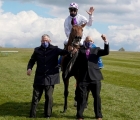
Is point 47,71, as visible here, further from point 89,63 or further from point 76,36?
point 76,36

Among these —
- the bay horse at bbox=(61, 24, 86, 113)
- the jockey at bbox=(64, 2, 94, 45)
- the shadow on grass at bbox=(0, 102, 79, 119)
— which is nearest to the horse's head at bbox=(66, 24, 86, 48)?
the bay horse at bbox=(61, 24, 86, 113)

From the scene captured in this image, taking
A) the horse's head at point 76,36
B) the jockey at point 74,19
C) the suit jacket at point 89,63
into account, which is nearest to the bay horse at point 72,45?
the horse's head at point 76,36

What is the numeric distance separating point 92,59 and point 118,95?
5.03 m

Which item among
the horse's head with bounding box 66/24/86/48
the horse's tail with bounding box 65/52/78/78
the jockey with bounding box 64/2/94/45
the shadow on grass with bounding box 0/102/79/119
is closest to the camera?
the horse's head with bounding box 66/24/86/48

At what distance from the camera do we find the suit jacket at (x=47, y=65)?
790 cm

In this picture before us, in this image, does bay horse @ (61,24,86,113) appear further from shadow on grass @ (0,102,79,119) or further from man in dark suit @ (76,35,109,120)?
shadow on grass @ (0,102,79,119)

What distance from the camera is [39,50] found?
8.12m

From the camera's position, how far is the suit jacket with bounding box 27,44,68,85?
7902mm

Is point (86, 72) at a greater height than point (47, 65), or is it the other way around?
point (47, 65)

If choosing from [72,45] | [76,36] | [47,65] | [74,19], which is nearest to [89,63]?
[72,45]

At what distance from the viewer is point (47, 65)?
313 inches

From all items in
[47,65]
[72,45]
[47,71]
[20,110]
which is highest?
[72,45]

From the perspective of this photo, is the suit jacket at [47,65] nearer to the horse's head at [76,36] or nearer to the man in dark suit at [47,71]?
the man in dark suit at [47,71]

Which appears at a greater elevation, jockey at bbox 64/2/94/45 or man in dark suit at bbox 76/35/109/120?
jockey at bbox 64/2/94/45
